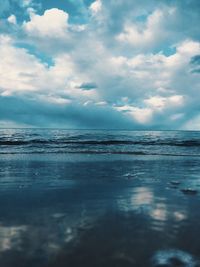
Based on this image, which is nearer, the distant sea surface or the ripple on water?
the ripple on water

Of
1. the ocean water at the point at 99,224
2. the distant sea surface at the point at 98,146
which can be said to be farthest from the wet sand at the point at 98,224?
the distant sea surface at the point at 98,146

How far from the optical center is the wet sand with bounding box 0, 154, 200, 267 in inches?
149

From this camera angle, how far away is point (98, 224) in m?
5.18

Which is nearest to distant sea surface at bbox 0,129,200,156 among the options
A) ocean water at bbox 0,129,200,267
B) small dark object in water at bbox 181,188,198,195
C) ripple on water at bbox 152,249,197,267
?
small dark object in water at bbox 181,188,198,195

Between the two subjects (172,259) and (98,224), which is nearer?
(172,259)

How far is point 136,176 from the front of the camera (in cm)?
1130

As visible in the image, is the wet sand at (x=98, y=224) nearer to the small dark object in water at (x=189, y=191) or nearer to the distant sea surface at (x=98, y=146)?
→ the small dark object in water at (x=189, y=191)

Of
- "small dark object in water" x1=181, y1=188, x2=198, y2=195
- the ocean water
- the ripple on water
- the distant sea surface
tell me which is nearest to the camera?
the ripple on water

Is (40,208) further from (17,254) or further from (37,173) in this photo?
(37,173)

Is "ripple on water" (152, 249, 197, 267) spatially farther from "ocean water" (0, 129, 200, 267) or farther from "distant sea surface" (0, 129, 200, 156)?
"distant sea surface" (0, 129, 200, 156)

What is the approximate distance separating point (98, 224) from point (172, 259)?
1.75m

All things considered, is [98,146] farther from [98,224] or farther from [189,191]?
[98,224]

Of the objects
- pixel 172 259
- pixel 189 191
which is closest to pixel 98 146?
pixel 189 191

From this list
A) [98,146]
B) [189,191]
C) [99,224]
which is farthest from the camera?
[98,146]
